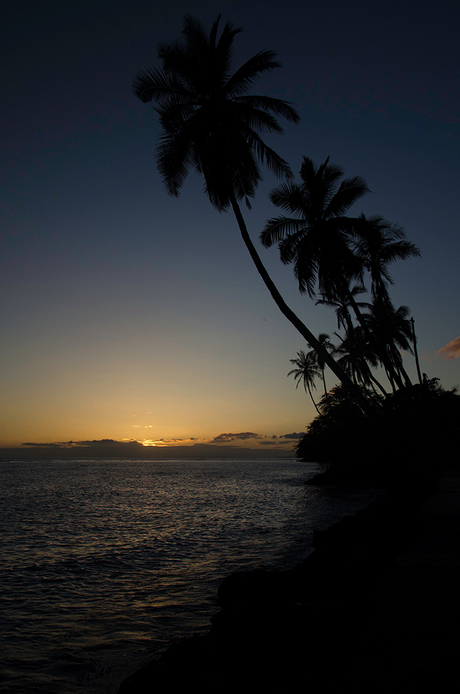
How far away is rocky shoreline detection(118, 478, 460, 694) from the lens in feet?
11.9

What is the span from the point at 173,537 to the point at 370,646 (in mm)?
12361

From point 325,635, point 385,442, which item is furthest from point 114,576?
point 385,442

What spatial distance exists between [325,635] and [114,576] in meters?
7.62

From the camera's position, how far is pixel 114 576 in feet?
33.3

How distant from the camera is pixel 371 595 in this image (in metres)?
5.63

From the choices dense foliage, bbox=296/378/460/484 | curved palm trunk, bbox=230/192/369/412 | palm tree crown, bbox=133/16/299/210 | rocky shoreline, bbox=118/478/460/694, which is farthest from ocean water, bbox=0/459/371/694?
palm tree crown, bbox=133/16/299/210

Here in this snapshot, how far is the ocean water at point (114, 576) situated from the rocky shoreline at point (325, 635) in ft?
5.24

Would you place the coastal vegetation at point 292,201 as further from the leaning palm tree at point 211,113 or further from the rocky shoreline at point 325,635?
the rocky shoreline at point 325,635

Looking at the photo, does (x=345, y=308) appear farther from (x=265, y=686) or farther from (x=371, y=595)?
(x=265, y=686)

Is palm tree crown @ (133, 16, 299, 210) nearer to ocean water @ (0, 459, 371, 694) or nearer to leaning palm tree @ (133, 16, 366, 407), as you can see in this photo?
leaning palm tree @ (133, 16, 366, 407)

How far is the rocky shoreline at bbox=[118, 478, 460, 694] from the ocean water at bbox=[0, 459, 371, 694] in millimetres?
1596

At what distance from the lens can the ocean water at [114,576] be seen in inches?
226

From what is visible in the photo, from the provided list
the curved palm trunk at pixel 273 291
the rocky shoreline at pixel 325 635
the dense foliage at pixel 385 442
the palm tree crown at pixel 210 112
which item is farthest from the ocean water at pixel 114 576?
the palm tree crown at pixel 210 112

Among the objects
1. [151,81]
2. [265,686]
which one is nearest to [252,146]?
[151,81]
